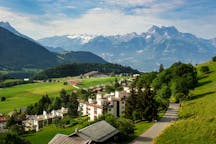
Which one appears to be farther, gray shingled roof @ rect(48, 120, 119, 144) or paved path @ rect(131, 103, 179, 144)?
paved path @ rect(131, 103, 179, 144)

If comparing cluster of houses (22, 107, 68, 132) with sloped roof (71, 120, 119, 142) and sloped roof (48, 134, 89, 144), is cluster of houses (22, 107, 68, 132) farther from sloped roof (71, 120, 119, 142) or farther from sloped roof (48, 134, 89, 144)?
sloped roof (48, 134, 89, 144)

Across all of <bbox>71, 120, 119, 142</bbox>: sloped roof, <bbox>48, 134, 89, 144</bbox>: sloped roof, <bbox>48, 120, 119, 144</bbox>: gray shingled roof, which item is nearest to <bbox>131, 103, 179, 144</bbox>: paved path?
<bbox>71, 120, 119, 142</bbox>: sloped roof

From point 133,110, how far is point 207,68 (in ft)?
196

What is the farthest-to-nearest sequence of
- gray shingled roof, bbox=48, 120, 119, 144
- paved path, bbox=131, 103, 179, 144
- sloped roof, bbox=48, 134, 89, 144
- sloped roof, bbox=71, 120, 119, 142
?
paved path, bbox=131, 103, 179, 144 → sloped roof, bbox=71, 120, 119, 142 → gray shingled roof, bbox=48, 120, 119, 144 → sloped roof, bbox=48, 134, 89, 144

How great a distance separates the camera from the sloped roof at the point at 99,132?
5430 centimetres

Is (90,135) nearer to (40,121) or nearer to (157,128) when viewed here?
(157,128)

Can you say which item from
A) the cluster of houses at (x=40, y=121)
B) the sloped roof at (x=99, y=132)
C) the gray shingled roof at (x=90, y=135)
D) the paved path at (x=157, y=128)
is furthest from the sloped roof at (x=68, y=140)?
the cluster of houses at (x=40, y=121)

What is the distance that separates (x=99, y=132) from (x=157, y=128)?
1500cm

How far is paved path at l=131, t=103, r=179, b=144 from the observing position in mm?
58181

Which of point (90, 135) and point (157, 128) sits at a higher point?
point (90, 135)

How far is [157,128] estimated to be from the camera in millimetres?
67000

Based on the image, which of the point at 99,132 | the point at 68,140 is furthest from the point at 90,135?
the point at 68,140

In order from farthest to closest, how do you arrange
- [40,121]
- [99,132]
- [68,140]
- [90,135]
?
[40,121] < [99,132] < [90,135] < [68,140]

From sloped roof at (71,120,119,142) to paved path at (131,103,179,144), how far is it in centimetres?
409
